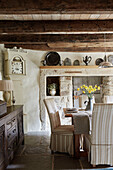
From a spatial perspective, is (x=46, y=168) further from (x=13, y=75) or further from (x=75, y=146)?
(x=13, y=75)

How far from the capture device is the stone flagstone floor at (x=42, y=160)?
3.25m

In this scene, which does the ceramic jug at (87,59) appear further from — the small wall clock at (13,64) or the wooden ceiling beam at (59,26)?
the wooden ceiling beam at (59,26)

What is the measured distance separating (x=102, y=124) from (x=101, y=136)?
197 mm

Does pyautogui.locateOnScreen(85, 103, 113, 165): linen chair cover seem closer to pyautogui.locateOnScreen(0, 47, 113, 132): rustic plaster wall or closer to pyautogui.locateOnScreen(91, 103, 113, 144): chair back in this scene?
pyautogui.locateOnScreen(91, 103, 113, 144): chair back

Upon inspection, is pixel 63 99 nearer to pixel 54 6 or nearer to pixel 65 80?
pixel 65 80

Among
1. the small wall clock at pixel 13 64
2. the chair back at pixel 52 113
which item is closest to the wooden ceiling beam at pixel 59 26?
the chair back at pixel 52 113

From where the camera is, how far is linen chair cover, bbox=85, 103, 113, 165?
2924 millimetres

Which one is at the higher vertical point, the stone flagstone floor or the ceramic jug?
the ceramic jug

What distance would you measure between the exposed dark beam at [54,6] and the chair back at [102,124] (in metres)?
1.34

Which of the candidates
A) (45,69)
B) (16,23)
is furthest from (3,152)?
(45,69)

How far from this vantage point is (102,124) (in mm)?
2982

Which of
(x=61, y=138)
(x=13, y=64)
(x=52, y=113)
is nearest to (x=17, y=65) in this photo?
(x=13, y=64)

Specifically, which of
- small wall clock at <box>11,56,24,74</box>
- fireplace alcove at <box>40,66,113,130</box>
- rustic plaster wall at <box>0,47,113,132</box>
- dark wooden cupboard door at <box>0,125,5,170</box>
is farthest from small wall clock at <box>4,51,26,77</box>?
dark wooden cupboard door at <box>0,125,5,170</box>

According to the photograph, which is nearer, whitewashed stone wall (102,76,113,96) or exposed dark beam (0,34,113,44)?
exposed dark beam (0,34,113,44)
